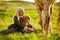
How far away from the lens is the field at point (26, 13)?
315 centimetres

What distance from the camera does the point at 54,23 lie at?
3.27 metres

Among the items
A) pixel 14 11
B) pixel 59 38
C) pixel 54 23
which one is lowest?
pixel 59 38

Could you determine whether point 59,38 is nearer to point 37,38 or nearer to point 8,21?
point 37,38

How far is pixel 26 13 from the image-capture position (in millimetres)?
3225

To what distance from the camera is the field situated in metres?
3.15

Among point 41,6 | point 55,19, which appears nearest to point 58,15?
point 55,19

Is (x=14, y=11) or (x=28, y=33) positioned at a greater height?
(x=14, y=11)

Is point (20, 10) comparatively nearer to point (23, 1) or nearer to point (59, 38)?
point (23, 1)

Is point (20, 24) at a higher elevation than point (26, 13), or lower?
lower

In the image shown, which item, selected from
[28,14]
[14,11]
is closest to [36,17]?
[28,14]

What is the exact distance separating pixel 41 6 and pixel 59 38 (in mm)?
538

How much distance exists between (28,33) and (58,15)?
523 millimetres

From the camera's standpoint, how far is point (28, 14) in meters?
3.23

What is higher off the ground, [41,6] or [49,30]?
[41,6]
